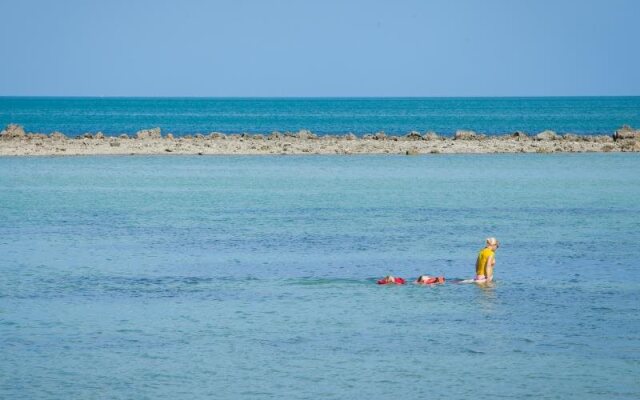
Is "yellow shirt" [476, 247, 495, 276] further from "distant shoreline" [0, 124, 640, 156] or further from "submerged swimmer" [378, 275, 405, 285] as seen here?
"distant shoreline" [0, 124, 640, 156]

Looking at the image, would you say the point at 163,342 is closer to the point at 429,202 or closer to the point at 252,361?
the point at 252,361

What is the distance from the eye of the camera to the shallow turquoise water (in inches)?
692

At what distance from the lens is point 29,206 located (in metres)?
40.5

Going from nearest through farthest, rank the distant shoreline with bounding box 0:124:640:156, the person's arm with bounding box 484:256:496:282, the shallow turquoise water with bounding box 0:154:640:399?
the shallow turquoise water with bounding box 0:154:640:399 < the person's arm with bounding box 484:256:496:282 < the distant shoreline with bounding box 0:124:640:156

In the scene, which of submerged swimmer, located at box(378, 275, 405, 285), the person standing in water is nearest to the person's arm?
the person standing in water

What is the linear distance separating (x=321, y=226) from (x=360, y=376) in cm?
1714

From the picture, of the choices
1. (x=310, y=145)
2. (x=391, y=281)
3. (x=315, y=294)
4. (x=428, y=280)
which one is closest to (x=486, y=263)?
(x=428, y=280)

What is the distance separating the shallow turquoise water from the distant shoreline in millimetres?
20361

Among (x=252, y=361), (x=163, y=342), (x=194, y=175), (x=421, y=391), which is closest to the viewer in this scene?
(x=421, y=391)

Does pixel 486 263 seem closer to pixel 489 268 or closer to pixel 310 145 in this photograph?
pixel 489 268

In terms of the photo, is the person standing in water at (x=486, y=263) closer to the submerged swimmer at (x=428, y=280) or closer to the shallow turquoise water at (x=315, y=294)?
the shallow turquoise water at (x=315, y=294)

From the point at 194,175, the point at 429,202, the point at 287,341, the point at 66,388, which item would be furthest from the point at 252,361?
the point at 194,175

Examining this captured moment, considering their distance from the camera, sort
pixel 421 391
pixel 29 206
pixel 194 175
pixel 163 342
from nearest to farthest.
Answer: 1. pixel 421 391
2. pixel 163 342
3. pixel 29 206
4. pixel 194 175

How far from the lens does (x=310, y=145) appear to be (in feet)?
228
